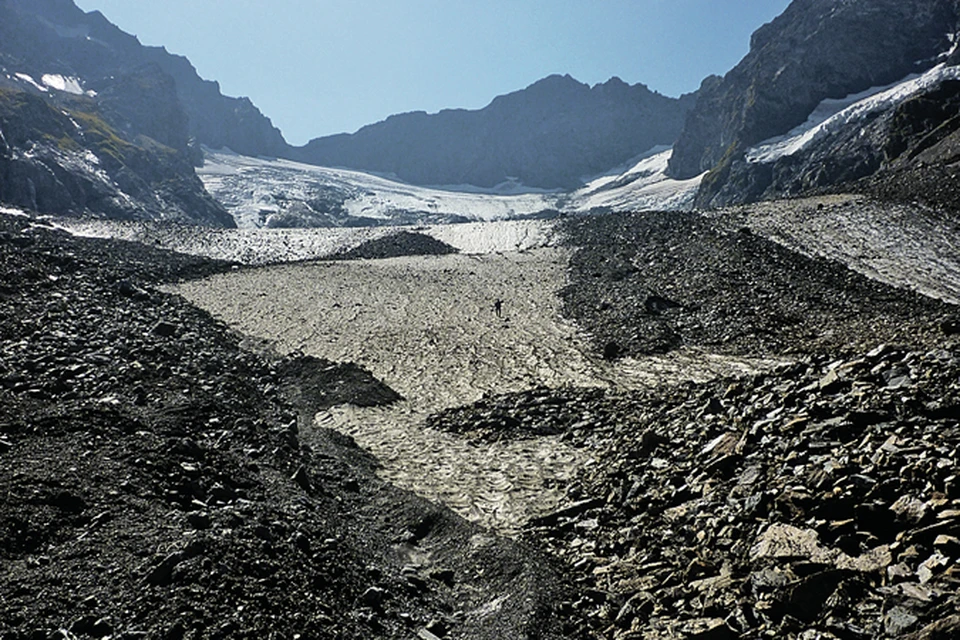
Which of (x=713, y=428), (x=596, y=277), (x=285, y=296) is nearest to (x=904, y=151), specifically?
(x=596, y=277)

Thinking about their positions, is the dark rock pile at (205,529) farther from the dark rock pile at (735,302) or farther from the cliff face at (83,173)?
the cliff face at (83,173)

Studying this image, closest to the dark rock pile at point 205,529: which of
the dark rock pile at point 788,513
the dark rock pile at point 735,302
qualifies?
the dark rock pile at point 788,513

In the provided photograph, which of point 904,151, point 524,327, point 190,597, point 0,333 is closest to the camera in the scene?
point 190,597

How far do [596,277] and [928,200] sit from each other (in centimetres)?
2576

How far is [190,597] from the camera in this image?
641 cm

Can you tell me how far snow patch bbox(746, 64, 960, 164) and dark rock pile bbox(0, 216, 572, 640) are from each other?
10790cm

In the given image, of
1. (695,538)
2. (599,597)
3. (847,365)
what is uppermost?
(847,365)

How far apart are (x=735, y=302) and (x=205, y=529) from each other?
2502 centimetres

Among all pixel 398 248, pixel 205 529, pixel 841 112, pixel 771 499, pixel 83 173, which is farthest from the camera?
pixel 83 173

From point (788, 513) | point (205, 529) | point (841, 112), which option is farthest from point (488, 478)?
point (841, 112)

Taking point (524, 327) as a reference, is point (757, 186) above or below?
above

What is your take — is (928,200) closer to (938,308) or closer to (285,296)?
(938,308)

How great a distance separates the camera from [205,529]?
26.5 feet

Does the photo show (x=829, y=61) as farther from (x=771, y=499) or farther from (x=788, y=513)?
(x=788, y=513)
